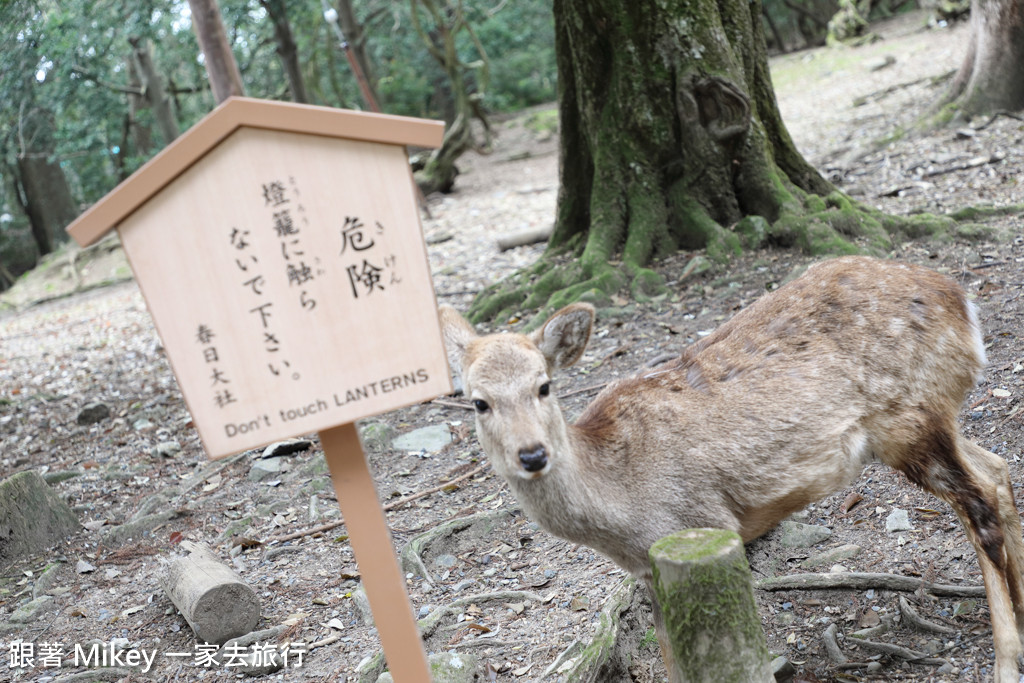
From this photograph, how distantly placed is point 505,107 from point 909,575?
2305cm

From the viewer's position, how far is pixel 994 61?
917cm

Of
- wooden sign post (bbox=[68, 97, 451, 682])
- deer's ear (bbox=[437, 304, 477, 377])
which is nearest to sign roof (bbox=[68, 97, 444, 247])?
wooden sign post (bbox=[68, 97, 451, 682])

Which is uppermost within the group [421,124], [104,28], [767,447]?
[104,28]

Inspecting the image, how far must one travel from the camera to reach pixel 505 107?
25.5 meters

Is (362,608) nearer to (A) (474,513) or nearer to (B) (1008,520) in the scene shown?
(A) (474,513)

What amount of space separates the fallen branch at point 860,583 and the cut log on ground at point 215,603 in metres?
2.48

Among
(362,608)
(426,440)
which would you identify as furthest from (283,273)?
(426,440)

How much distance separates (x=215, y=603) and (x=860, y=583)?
3.01m

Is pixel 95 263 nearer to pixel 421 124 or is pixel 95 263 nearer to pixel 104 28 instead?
pixel 104 28

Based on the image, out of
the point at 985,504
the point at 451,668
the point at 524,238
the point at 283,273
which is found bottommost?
the point at 451,668

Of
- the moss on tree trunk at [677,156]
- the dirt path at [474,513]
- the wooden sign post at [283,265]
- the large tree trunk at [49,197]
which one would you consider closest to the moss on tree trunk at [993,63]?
the dirt path at [474,513]

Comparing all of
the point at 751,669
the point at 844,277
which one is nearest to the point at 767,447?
the point at 844,277

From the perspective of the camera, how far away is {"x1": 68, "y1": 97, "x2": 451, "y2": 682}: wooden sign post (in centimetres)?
235

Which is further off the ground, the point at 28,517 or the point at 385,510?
the point at 28,517
